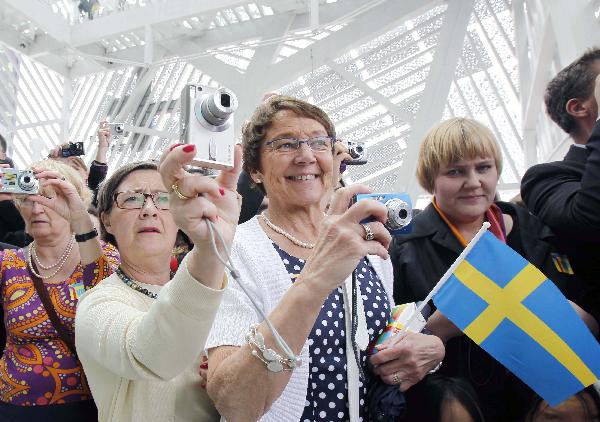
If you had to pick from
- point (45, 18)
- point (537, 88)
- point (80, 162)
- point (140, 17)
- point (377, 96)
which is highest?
point (45, 18)

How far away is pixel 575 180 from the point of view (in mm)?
1920

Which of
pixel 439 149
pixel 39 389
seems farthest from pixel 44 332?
pixel 439 149

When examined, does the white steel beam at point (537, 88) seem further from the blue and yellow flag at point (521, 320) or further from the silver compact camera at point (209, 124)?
the silver compact camera at point (209, 124)

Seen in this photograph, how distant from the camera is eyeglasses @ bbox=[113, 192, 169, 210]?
178 centimetres

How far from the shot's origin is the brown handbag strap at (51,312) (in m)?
1.92

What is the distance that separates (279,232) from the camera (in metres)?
1.62

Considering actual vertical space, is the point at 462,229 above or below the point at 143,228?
below

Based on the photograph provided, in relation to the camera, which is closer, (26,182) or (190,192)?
(190,192)

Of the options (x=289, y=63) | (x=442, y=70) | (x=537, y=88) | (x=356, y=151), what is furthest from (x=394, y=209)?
(x=289, y=63)

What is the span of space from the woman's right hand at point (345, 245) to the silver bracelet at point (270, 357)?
0.15m

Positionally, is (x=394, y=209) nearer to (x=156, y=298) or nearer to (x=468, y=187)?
(x=156, y=298)

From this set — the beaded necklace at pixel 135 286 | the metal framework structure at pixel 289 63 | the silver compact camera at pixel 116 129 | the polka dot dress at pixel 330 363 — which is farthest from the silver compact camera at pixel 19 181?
the metal framework structure at pixel 289 63

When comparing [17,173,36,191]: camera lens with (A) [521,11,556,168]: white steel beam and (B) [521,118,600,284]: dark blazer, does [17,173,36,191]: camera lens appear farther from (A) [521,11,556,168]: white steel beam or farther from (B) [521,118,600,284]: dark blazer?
(A) [521,11,556,168]: white steel beam

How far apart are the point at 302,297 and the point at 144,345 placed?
1.09 feet
